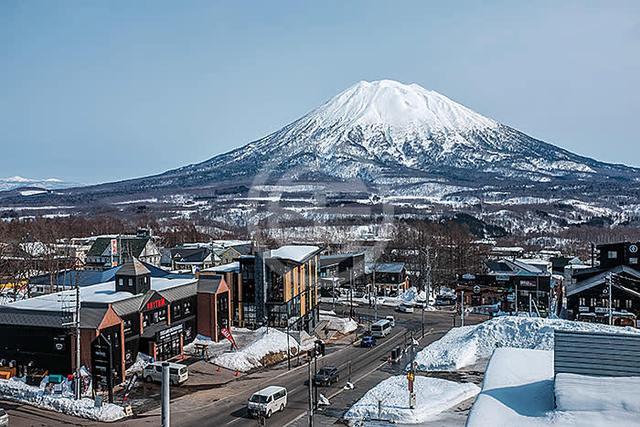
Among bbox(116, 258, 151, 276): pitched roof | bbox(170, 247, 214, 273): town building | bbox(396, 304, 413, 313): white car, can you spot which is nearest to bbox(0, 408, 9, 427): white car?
bbox(116, 258, 151, 276): pitched roof

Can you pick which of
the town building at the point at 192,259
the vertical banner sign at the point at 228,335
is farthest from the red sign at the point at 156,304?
the town building at the point at 192,259

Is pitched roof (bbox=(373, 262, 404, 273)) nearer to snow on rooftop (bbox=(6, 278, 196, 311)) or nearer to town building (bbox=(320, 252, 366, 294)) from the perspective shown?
town building (bbox=(320, 252, 366, 294))

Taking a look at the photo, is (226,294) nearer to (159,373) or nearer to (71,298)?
(71,298)

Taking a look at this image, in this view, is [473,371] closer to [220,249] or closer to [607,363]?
[607,363]

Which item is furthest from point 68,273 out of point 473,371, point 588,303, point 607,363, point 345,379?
point 607,363

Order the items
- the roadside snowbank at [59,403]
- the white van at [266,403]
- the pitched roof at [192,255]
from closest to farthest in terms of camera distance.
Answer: the white van at [266,403] < the roadside snowbank at [59,403] < the pitched roof at [192,255]

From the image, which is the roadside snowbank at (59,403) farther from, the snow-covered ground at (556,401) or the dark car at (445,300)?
the dark car at (445,300)

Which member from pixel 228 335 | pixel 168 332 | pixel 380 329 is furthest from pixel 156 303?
pixel 380 329
